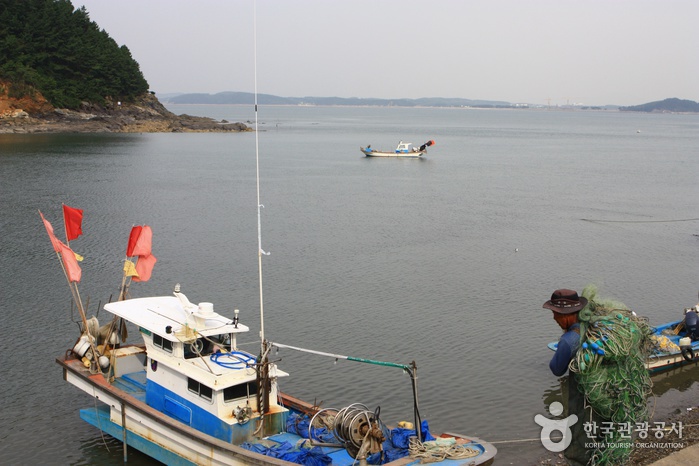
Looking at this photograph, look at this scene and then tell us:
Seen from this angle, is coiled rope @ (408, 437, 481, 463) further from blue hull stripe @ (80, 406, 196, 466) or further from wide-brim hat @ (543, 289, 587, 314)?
wide-brim hat @ (543, 289, 587, 314)

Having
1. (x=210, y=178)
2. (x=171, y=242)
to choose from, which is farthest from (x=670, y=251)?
(x=210, y=178)

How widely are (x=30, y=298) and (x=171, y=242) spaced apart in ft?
31.8

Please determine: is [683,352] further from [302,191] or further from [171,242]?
[302,191]

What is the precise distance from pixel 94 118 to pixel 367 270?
266ft

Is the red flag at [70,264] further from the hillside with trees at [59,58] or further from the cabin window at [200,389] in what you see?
the hillside with trees at [59,58]

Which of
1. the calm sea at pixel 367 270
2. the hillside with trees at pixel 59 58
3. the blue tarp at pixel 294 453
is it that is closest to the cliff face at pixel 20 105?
the hillside with trees at pixel 59 58

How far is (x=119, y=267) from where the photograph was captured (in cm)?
2752

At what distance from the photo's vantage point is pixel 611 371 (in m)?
5.57

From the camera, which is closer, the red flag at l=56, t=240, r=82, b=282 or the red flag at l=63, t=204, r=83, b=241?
the red flag at l=56, t=240, r=82, b=282

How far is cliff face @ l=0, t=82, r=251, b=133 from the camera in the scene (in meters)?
86.2

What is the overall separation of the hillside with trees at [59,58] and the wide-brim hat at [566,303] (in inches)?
3707

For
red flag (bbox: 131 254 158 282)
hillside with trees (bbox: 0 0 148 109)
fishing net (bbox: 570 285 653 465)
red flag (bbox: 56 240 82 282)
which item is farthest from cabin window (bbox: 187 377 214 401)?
hillside with trees (bbox: 0 0 148 109)

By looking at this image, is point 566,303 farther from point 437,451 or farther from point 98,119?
point 98,119

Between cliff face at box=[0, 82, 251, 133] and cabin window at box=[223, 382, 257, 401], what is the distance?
265 feet
